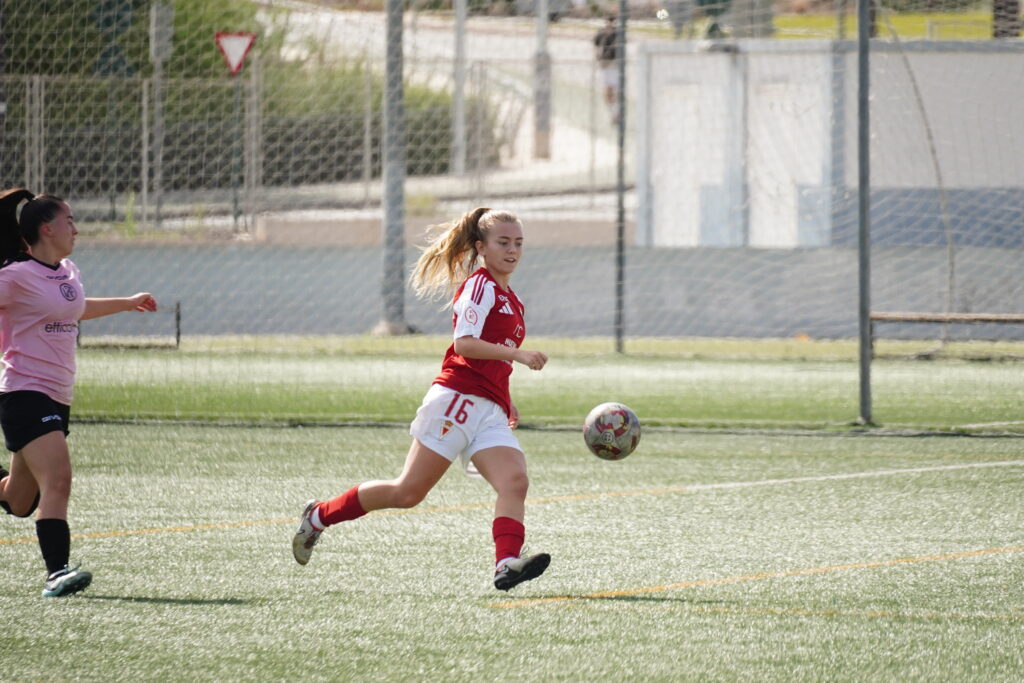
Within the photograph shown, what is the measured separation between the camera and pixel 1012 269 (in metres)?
17.0

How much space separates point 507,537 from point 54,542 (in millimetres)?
1784

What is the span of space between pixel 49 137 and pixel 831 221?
932cm

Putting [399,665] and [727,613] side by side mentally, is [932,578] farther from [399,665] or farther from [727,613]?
[399,665]

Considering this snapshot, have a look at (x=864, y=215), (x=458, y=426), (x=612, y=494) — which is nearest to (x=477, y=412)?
(x=458, y=426)

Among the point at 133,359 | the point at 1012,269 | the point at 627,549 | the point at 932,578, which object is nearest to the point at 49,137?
the point at 133,359

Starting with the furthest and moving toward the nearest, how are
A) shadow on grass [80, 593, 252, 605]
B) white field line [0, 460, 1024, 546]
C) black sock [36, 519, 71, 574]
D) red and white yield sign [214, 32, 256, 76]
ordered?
red and white yield sign [214, 32, 256, 76] < white field line [0, 460, 1024, 546] < black sock [36, 519, 71, 574] < shadow on grass [80, 593, 252, 605]

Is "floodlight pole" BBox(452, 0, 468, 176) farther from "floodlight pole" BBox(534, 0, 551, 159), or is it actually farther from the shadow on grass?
the shadow on grass

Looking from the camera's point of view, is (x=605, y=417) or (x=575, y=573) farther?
(x=605, y=417)

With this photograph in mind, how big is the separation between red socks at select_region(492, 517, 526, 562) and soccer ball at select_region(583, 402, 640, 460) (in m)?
0.98

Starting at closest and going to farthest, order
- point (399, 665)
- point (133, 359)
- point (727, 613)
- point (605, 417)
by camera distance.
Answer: point (399, 665), point (727, 613), point (605, 417), point (133, 359)

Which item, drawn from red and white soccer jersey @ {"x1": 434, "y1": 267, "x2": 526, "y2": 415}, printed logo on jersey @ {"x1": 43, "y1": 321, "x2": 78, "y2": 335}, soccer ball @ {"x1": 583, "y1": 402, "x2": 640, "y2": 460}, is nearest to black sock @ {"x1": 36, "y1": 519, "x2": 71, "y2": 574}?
printed logo on jersey @ {"x1": 43, "y1": 321, "x2": 78, "y2": 335}

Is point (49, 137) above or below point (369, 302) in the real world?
above

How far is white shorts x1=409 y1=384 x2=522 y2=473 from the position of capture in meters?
6.17

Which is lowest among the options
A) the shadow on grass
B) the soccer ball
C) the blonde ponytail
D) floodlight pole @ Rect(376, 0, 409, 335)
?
the shadow on grass
